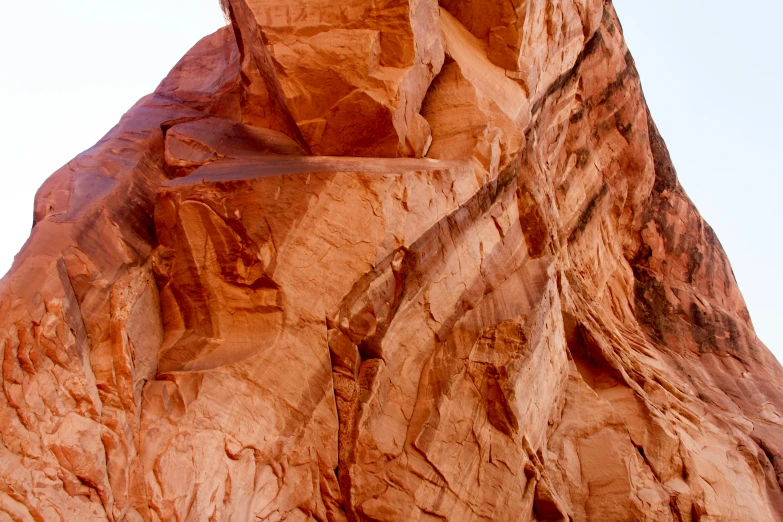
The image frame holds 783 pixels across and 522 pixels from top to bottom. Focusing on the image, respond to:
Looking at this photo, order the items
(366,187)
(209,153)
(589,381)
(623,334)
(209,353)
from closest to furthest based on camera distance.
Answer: (209,353) → (366,187) → (209,153) → (589,381) → (623,334)

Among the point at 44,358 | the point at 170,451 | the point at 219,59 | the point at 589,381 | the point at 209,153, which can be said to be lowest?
the point at 170,451

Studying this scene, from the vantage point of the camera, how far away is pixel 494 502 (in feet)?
Result: 28.3

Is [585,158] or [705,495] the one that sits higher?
[585,158]

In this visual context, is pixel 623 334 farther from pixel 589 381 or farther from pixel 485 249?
pixel 485 249

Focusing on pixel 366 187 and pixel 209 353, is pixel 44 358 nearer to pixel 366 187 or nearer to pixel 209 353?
pixel 209 353

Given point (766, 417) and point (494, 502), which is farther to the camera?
point (766, 417)

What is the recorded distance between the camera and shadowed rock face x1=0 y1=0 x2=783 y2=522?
295 inches

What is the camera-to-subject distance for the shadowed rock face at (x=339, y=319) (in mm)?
7496

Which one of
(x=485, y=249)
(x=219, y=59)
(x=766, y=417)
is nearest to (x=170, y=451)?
(x=485, y=249)

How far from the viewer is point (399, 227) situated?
29.7 feet

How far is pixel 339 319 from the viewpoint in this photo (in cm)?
861

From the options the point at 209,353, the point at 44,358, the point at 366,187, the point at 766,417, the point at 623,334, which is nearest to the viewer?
the point at 44,358

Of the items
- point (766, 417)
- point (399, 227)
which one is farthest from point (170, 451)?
point (766, 417)

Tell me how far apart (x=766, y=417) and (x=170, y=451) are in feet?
36.2
